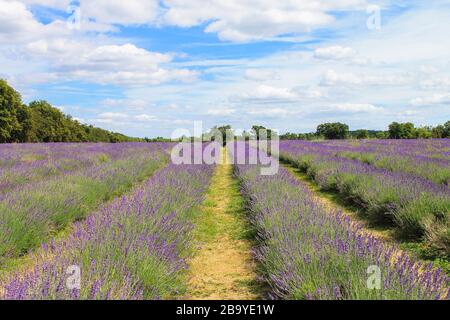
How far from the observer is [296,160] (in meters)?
16.1

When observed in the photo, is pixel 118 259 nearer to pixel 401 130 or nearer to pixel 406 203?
pixel 406 203

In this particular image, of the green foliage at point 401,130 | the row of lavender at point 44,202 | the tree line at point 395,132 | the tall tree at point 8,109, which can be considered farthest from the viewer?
the green foliage at point 401,130

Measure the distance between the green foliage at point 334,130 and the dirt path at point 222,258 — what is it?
58919 mm

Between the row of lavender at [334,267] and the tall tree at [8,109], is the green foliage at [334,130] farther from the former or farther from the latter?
the row of lavender at [334,267]

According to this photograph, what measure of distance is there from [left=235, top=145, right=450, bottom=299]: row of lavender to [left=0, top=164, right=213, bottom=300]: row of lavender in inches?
34.0

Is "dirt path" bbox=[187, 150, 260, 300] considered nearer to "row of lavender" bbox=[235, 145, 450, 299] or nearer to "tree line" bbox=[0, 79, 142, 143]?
"row of lavender" bbox=[235, 145, 450, 299]

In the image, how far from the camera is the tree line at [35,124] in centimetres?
3997

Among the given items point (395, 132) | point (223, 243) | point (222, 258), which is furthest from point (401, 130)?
point (222, 258)

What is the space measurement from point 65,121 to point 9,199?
5419 centimetres

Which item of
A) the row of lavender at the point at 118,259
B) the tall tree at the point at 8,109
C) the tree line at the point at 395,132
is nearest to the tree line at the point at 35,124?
the tall tree at the point at 8,109

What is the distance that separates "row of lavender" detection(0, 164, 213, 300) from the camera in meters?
2.45

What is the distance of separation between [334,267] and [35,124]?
171 feet

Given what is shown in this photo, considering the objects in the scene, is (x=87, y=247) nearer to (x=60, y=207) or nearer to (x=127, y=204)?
(x=127, y=204)
